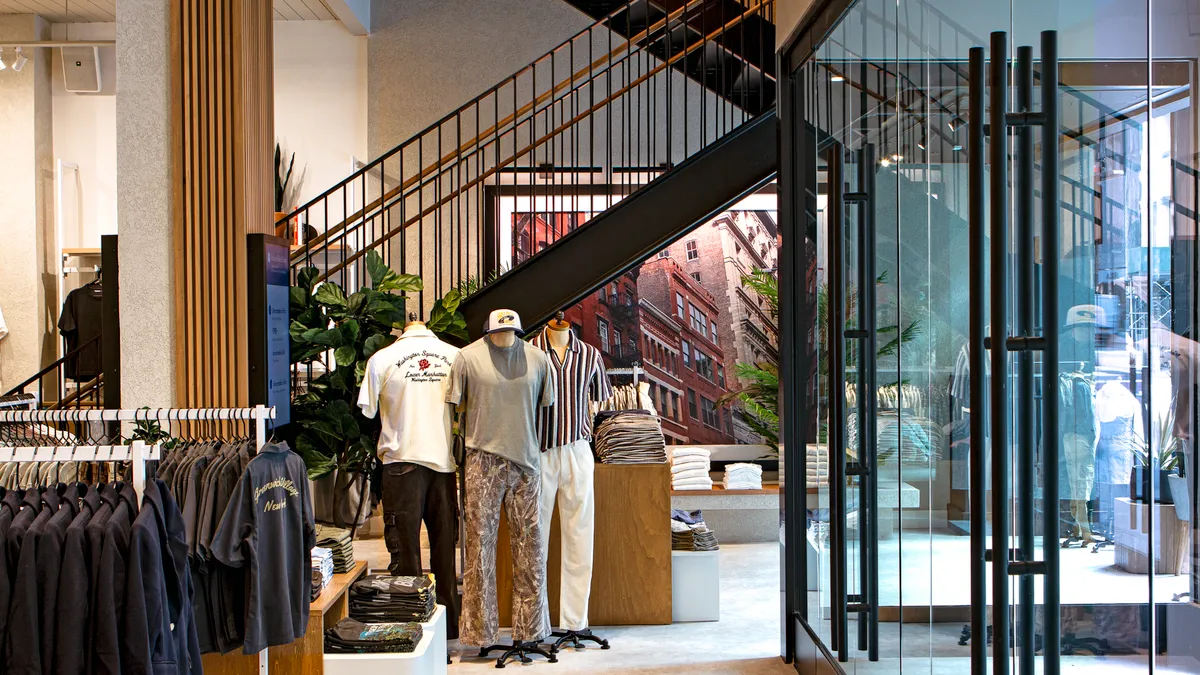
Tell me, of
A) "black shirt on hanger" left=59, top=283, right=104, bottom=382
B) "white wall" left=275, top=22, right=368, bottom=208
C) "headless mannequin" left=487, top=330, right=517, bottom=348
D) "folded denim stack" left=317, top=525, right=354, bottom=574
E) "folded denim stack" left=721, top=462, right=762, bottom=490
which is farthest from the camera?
"white wall" left=275, top=22, right=368, bottom=208

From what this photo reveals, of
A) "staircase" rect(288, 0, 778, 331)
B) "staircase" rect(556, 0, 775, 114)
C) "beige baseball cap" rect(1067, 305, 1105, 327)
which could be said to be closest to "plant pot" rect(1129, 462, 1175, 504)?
"beige baseball cap" rect(1067, 305, 1105, 327)

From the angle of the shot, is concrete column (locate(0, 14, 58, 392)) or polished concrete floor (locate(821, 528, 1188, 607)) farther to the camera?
concrete column (locate(0, 14, 58, 392))

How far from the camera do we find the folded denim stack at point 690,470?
24.4 feet

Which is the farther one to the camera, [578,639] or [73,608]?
[578,639]

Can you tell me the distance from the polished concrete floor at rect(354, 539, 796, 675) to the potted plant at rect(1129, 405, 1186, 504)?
10.3 ft

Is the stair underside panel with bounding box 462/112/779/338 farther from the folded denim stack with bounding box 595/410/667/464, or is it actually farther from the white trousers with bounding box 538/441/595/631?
the white trousers with bounding box 538/441/595/631

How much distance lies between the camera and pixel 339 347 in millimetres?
5926

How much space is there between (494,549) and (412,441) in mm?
670

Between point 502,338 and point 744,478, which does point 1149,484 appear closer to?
point 502,338

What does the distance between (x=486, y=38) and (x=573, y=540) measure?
520 centimetres

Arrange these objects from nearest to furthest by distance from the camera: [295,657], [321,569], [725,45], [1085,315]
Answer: [1085,315] → [295,657] → [321,569] → [725,45]

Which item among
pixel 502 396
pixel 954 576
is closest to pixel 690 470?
pixel 502 396

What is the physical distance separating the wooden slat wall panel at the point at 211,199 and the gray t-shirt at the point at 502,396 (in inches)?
45.4

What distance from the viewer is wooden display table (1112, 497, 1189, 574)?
1781mm
